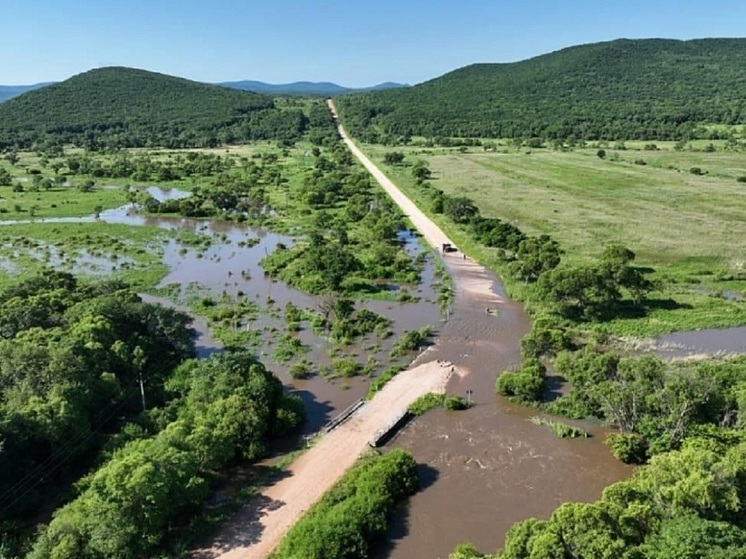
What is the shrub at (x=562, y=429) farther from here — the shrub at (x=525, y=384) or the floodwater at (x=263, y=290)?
the floodwater at (x=263, y=290)

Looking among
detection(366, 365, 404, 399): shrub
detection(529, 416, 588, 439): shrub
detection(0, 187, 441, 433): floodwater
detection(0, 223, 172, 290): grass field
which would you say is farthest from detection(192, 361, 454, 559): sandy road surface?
detection(0, 223, 172, 290): grass field

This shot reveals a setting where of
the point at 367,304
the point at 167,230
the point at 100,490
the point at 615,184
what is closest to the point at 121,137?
the point at 167,230

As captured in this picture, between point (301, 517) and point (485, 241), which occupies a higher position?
point (485, 241)

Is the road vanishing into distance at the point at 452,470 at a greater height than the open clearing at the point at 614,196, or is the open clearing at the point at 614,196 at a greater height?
the open clearing at the point at 614,196

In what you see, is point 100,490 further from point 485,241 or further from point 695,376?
point 485,241

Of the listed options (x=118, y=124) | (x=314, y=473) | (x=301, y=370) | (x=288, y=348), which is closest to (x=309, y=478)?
(x=314, y=473)

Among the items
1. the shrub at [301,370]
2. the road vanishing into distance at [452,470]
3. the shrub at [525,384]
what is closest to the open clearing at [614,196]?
the shrub at [525,384]

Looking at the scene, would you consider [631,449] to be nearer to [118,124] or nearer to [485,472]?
[485,472]
